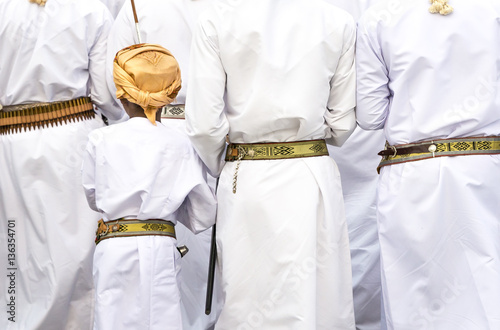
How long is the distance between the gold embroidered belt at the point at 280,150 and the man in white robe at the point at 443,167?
347 millimetres

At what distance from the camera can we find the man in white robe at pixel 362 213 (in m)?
5.03

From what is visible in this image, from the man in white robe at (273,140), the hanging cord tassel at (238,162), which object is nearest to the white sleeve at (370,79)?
the man in white robe at (273,140)

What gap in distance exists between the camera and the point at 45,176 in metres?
4.75

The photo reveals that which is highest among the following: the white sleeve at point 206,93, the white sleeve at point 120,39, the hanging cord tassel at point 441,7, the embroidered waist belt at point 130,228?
the white sleeve at point 120,39

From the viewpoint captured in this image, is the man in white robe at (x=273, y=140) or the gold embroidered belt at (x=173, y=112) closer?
the man in white robe at (x=273, y=140)

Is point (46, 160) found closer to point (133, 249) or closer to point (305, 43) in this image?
point (133, 249)

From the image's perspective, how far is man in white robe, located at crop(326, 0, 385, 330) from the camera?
198 inches

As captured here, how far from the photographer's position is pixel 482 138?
13.2 ft

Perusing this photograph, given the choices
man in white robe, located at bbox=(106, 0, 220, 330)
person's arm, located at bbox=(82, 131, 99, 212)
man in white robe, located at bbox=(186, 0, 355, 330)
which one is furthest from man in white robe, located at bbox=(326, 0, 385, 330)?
person's arm, located at bbox=(82, 131, 99, 212)

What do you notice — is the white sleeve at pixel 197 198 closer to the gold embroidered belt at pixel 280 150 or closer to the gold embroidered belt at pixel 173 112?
the gold embroidered belt at pixel 280 150

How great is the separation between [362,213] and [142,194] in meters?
1.62

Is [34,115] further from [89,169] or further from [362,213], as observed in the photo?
[362,213]

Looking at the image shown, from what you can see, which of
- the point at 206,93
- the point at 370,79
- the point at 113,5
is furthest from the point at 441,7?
the point at 113,5

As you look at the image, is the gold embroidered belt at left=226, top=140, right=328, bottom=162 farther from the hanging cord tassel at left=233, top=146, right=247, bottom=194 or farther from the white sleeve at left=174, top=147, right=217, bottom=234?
the white sleeve at left=174, top=147, right=217, bottom=234
